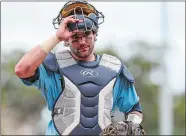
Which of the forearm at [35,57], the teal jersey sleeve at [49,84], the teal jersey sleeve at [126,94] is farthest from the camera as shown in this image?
the teal jersey sleeve at [126,94]

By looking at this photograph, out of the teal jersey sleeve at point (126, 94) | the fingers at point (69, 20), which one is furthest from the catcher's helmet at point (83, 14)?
the teal jersey sleeve at point (126, 94)

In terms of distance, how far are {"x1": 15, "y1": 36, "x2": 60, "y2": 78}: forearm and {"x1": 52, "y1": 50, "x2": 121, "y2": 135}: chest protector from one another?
1.22 ft

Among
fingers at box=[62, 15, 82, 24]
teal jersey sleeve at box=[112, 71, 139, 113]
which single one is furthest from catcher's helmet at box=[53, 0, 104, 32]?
teal jersey sleeve at box=[112, 71, 139, 113]

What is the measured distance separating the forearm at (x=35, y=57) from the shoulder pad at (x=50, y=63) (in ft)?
0.92

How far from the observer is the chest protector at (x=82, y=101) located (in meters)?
5.55

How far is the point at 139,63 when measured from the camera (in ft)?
134

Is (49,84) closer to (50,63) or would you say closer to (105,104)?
(50,63)

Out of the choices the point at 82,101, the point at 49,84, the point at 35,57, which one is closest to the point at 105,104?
the point at 82,101

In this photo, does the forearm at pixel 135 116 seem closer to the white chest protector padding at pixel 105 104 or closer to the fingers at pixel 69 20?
the white chest protector padding at pixel 105 104

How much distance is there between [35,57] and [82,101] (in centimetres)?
55

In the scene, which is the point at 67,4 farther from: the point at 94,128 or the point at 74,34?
the point at 94,128

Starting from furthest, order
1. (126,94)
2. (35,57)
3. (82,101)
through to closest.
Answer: (126,94) → (82,101) → (35,57)

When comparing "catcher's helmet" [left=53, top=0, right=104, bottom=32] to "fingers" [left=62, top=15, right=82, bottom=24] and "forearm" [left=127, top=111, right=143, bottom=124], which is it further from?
"forearm" [left=127, top=111, right=143, bottom=124]

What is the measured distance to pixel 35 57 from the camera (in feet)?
17.2
